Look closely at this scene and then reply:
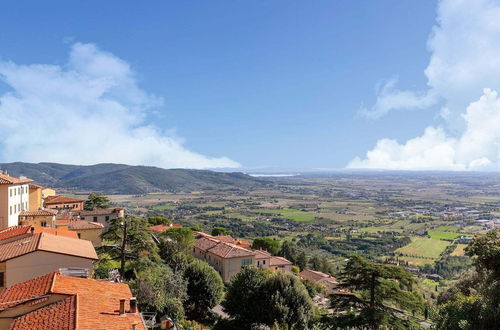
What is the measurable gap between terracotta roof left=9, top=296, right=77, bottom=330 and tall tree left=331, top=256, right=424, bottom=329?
15.3m

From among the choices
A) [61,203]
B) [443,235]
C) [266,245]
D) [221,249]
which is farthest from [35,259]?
[443,235]

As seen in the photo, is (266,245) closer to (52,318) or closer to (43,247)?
(43,247)

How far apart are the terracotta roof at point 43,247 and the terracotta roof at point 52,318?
6551mm

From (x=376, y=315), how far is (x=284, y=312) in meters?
6.80

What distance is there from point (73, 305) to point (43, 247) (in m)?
7.78

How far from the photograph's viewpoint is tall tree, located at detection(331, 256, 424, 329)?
21.3 metres

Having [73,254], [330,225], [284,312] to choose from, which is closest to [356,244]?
[330,225]

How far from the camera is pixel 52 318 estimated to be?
12367mm

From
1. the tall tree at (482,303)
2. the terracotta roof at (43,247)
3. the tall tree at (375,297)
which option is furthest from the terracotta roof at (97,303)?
the tall tree at (375,297)

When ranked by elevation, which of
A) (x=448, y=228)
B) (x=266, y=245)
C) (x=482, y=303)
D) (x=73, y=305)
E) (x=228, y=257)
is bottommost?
(x=448, y=228)

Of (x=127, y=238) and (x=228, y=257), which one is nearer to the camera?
(x=127, y=238)

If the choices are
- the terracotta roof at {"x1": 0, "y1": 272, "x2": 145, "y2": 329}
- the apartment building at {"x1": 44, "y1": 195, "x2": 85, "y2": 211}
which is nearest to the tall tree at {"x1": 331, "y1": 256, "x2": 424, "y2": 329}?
the terracotta roof at {"x1": 0, "y1": 272, "x2": 145, "y2": 329}

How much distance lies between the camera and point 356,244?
116500 mm

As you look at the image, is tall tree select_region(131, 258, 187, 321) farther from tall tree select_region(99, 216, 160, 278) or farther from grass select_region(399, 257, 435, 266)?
grass select_region(399, 257, 435, 266)
